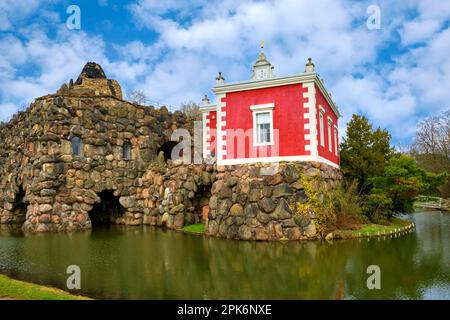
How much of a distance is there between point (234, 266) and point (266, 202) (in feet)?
13.9

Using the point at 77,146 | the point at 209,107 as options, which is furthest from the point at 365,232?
the point at 77,146

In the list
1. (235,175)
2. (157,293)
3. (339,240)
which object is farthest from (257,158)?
(157,293)

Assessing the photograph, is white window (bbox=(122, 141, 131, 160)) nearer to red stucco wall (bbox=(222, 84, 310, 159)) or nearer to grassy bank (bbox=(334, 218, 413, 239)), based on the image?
red stucco wall (bbox=(222, 84, 310, 159))

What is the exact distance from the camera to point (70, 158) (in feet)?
54.9

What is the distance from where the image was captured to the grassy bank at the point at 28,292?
5.58m

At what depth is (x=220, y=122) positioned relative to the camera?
1408 cm

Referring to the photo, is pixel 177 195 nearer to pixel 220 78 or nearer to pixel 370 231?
pixel 220 78

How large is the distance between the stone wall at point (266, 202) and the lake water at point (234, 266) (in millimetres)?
697

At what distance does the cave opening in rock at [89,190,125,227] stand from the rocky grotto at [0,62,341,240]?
6 cm

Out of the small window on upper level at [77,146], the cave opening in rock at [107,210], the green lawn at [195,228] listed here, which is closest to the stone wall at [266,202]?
the green lawn at [195,228]

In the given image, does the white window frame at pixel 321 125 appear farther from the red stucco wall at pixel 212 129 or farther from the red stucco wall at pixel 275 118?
the red stucco wall at pixel 212 129

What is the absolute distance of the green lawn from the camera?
1419 centimetres

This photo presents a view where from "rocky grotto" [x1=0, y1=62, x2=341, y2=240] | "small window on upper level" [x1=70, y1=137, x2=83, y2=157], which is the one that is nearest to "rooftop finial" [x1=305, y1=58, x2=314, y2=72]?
"rocky grotto" [x1=0, y1=62, x2=341, y2=240]

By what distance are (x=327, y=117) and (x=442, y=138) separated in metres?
27.6
